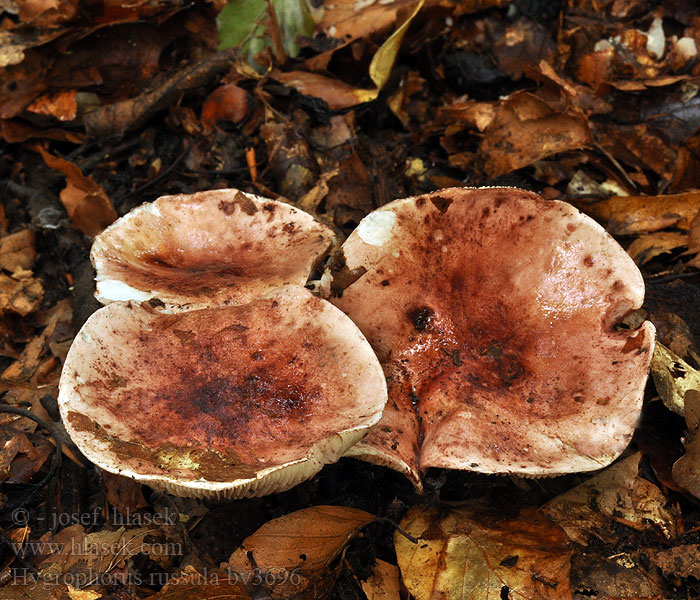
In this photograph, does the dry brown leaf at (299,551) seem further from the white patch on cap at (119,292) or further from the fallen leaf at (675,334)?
the fallen leaf at (675,334)

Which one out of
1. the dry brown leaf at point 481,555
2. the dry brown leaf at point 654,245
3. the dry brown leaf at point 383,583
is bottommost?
the dry brown leaf at point 383,583

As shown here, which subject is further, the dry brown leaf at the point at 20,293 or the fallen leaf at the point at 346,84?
the fallen leaf at the point at 346,84

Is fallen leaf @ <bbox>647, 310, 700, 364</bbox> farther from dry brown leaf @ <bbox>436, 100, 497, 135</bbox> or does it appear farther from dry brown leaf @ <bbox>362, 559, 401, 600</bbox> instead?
dry brown leaf @ <bbox>362, 559, 401, 600</bbox>

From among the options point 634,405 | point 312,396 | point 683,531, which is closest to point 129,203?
point 312,396

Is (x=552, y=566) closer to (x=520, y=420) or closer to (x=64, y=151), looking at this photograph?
(x=520, y=420)

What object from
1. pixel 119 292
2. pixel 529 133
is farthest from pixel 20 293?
pixel 529 133

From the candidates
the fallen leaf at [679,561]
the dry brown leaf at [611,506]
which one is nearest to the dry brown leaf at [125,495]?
the dry brown leaf at [611,506]
